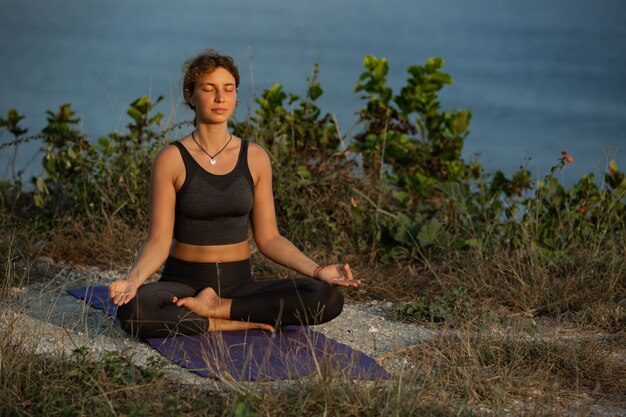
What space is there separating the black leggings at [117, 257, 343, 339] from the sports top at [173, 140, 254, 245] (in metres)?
0.15

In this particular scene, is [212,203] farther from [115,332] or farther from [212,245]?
[115,332]

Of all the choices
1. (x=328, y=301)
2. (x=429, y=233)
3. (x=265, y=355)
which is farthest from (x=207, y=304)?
(x=429, y=233)

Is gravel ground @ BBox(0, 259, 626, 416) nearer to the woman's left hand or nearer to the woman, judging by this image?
the woman

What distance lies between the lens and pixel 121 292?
13.6 feet

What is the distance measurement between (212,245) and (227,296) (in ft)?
0.88

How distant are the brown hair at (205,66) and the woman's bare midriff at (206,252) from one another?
2.45 feet

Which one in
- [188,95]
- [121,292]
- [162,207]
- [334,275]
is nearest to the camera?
[121,292]

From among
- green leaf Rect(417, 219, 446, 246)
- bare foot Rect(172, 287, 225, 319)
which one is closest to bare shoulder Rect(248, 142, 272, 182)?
bare foot Rect(172, 287, 225, 319)

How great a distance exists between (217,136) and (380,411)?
184cm

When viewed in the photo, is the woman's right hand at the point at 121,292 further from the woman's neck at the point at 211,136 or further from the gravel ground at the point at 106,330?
the woman's neck at the point at 211,136

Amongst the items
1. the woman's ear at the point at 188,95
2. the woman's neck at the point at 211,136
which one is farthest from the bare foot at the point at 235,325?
the woman's ear at the point at 188,95

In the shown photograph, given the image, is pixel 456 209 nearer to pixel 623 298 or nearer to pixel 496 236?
pixel 496 236

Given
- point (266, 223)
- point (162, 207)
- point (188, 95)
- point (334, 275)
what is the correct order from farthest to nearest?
point (266, 223) → point (188, 95) → point (162, 207) → point (334, 275)

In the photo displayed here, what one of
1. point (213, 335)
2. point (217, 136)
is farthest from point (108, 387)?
point (217, 136)
